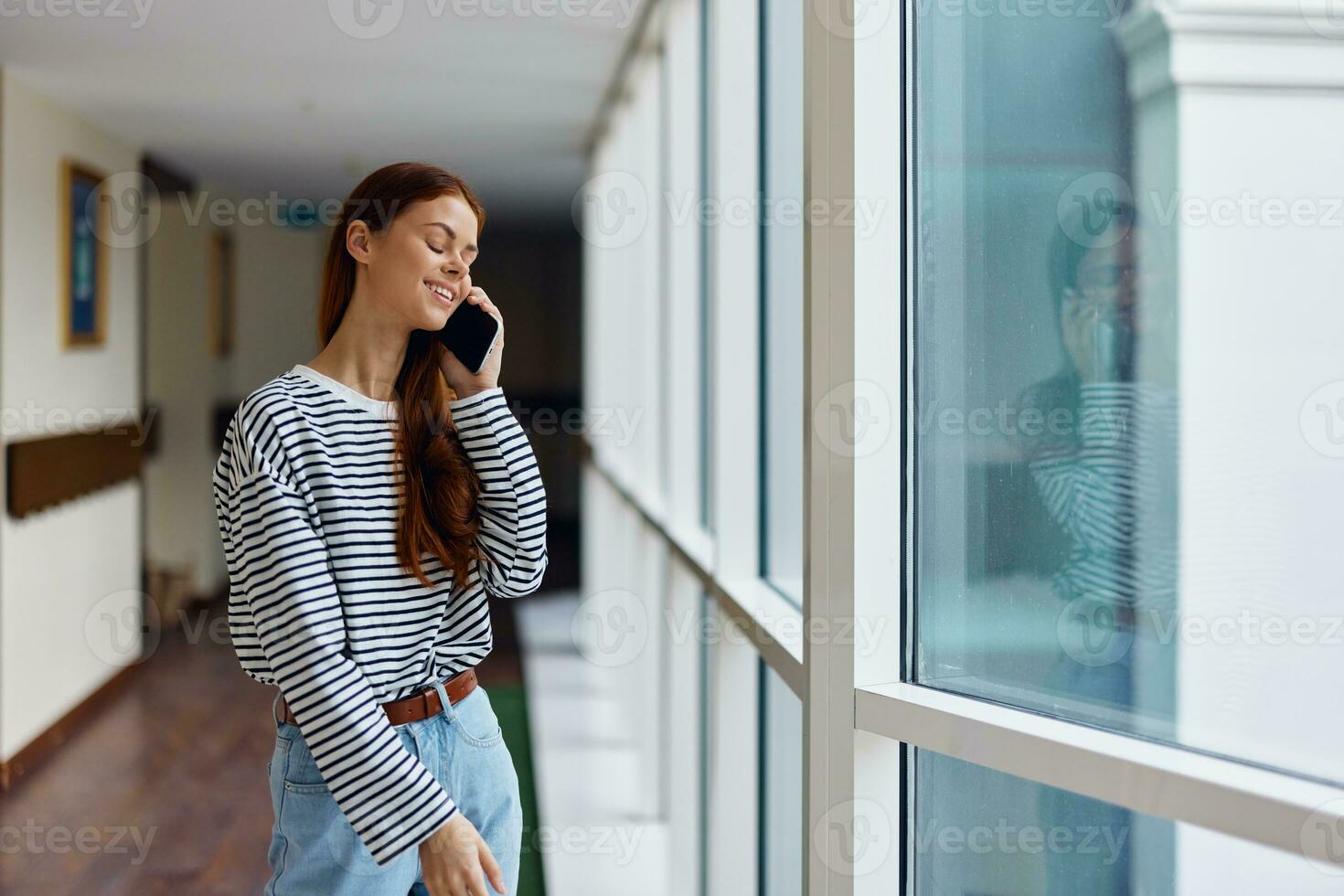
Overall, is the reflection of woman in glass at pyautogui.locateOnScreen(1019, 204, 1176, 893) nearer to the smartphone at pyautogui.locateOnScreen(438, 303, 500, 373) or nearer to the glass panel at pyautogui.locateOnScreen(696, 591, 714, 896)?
the smartphone at pyautogui.locateOnScreen(438, 303, 500, 373)

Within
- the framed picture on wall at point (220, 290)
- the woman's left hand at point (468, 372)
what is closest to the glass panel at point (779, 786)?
the woman's left hand at point (468, 372)

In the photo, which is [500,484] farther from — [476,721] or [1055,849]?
[1055,849]

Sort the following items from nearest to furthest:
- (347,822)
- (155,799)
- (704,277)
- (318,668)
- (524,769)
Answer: (318,668) → (347,822) → (704,277) → (155,799) → (524,769)

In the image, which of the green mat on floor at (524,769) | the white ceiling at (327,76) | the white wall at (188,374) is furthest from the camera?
the white wall at (188,374)

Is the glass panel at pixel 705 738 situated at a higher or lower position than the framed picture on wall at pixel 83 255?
lower

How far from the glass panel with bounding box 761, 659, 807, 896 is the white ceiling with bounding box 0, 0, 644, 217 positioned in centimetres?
227

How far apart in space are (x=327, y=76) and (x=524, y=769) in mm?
2767

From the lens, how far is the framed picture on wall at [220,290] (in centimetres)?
776

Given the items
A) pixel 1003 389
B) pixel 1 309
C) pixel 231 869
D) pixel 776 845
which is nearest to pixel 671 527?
pixel 776 845

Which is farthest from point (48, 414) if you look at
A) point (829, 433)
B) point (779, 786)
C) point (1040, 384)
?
point (1040, 384)

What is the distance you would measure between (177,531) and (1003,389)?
7052mm

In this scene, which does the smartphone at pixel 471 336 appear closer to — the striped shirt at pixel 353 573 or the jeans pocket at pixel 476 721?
the striped shirt at pixel 353 573

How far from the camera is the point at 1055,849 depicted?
57.0 inches

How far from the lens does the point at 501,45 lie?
13.3ft
